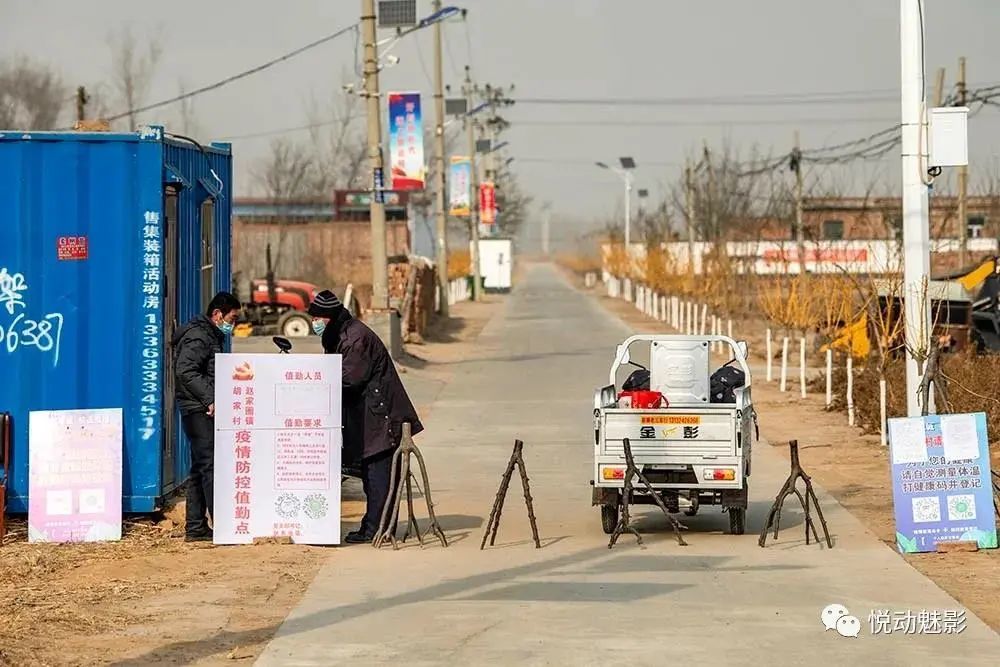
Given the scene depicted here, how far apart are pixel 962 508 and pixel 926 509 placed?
27cm

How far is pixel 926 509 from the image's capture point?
1180cm

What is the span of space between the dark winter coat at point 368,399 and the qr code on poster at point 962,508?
3989 millimetres

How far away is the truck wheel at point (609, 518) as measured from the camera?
12.7 m

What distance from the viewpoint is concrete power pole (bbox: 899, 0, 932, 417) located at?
15508 millimetres

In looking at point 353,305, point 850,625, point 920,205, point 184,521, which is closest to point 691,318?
point 353,305

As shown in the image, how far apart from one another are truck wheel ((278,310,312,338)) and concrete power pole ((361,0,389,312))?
35.0ft

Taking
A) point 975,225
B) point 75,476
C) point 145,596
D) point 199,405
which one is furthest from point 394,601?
point 975,225

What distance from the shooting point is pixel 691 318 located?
46.3 metres

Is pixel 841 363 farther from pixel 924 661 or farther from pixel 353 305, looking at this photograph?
pixel 924 661

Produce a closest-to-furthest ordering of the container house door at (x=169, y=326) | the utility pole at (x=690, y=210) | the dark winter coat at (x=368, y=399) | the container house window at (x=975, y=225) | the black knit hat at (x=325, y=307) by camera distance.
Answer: the dark winter coat at (x=368, y=399) < the black knit hat at (x=325, y=307) < the container house door at (x=169, y=326) < the utility pole at (x=690, y=210) < the container house window at (x=975, y=225)

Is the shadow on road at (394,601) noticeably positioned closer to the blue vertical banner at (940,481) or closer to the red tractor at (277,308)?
the blue vertical banner at (940,481)

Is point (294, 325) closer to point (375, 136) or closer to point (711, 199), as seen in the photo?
point (375, 136)

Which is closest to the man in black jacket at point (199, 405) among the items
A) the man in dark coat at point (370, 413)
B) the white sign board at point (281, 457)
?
the white sign board at point (281, 457)

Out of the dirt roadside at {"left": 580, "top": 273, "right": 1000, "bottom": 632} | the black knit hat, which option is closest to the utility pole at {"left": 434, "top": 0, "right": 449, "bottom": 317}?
the dirt roadside at {"left": 580, "top": 273, "right": 1000, "bottom": 632}
